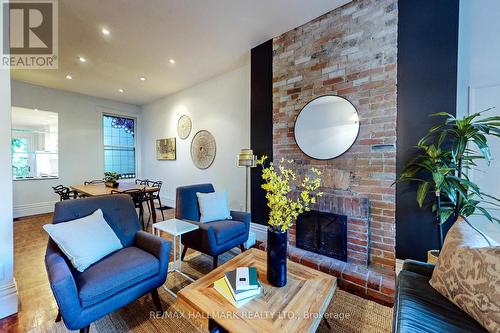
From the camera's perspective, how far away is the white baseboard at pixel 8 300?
5.53 feet

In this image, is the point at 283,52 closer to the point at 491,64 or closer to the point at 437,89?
the point at 437,89

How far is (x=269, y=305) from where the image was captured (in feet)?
4.05

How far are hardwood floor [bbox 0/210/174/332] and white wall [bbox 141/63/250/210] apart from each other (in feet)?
8.59

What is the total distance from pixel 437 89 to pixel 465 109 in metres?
0.36

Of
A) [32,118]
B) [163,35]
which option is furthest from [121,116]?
[163,35]

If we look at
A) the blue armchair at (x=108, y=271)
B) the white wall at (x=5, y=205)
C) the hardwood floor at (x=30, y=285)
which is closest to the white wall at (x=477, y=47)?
the blue armchair at (x=108, y=271)

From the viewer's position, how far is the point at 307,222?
2664 millimetres

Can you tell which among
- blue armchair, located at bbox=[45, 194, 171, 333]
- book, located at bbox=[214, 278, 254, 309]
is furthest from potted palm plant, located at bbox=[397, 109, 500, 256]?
blue armchair, located at bbox=[45, 194, 171, 333]

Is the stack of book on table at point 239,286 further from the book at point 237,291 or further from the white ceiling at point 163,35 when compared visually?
the white ceiling at point 163,35

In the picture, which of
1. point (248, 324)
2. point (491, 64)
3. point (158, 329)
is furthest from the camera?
point (491, 64)

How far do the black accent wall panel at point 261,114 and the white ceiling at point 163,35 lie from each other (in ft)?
0.74

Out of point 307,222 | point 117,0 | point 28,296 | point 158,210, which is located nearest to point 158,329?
point 28,296

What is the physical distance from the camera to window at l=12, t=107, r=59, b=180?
184 inches

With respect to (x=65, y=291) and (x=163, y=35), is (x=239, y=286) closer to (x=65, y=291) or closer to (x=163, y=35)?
(x=65, y=291)
